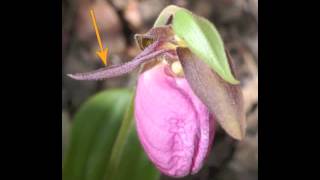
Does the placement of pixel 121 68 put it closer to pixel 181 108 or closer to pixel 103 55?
pixel 181 108

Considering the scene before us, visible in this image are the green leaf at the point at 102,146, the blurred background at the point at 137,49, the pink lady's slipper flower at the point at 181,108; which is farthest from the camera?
the blurred background at the point at 137,49

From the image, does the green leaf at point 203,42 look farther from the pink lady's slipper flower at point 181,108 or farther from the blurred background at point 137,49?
the blurred background at point 137,49

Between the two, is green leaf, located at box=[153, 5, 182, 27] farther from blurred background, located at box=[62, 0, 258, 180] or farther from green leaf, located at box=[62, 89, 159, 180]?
blurred background, located at box=[62, 0, 258, 180]

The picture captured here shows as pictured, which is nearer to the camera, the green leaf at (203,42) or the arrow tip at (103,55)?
the green leaf at (203,42)

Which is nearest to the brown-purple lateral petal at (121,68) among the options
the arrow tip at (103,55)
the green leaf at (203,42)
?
the green leaf at (203,42)

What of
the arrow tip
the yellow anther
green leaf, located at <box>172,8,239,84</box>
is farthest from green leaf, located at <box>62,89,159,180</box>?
the arrow tip

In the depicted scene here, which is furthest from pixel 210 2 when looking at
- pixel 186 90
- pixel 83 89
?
pixel 186 90
